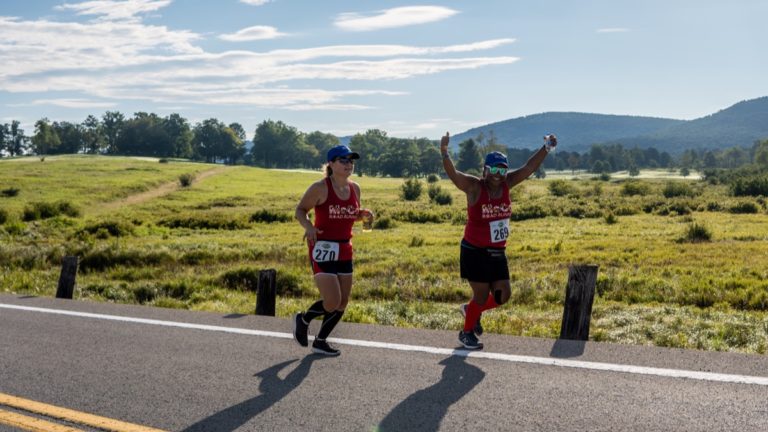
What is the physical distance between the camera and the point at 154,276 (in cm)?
1683

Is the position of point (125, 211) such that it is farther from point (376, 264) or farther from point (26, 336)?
point (26, 336)

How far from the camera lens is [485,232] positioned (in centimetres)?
683

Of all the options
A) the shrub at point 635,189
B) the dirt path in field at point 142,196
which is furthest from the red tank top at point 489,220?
the shrub at point 635,189

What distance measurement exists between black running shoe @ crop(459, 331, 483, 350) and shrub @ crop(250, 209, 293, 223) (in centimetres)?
3739

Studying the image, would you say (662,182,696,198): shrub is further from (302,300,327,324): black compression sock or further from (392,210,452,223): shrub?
(302,300,327,324): black compression sock

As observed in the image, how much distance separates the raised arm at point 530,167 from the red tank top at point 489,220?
25 cm

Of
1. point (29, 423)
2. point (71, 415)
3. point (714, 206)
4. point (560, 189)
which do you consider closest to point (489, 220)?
point (71, 415)

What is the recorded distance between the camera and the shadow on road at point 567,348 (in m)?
6.67

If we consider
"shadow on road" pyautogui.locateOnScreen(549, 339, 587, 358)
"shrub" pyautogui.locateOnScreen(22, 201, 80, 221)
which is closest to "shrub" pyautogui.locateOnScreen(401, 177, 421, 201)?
"shrub" pyautogui.locateOnScreen(22, 201, 80, 221)

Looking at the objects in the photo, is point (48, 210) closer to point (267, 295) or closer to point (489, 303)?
point (267, 295)

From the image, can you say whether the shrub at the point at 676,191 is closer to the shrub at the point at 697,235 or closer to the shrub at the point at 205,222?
the shrub at the point at 697,235

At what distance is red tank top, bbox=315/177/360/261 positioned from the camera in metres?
6.78

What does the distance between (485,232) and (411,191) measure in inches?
2431

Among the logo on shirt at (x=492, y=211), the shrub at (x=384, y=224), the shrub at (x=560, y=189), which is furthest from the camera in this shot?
the shrub at (x=560, y=189)
